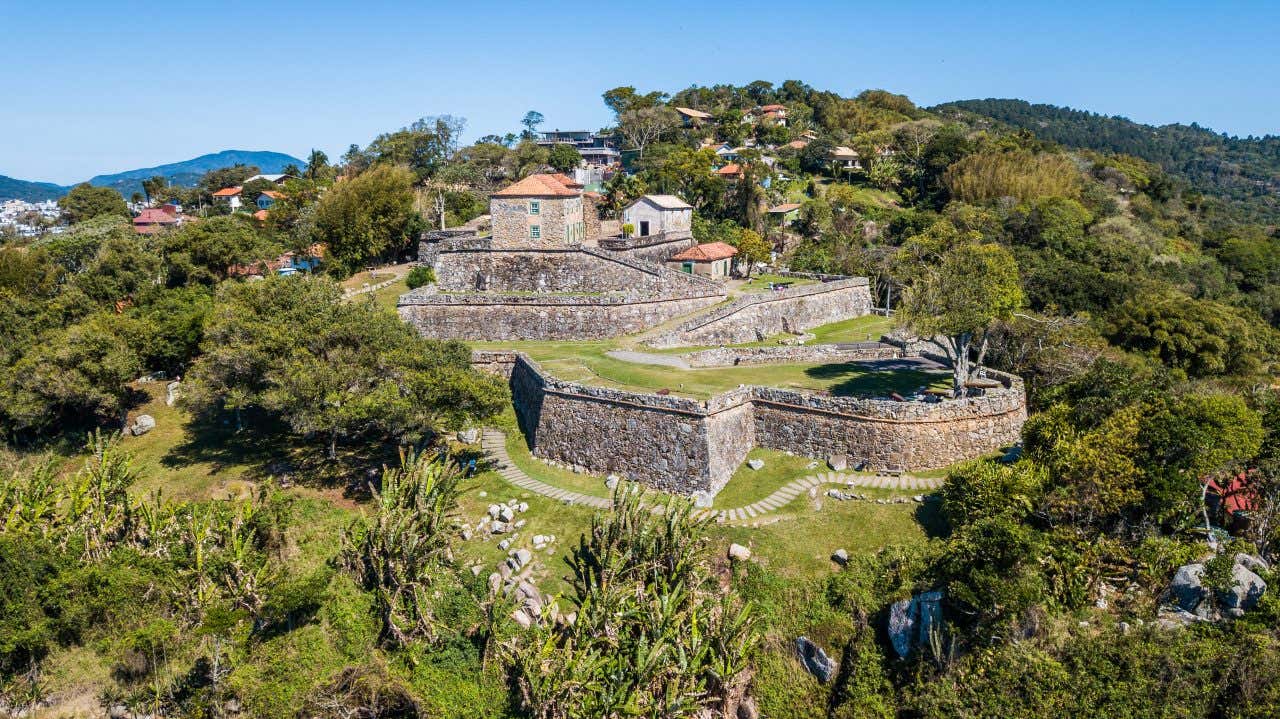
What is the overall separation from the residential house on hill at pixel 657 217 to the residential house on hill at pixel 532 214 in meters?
13.0

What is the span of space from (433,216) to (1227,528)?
213ft

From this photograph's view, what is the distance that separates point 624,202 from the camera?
74125 mm

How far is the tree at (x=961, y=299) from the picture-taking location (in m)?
28.1

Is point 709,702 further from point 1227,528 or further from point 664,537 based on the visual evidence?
point 1227,528

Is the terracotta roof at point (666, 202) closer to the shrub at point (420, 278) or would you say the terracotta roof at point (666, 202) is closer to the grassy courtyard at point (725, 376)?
the shrub at point (420, 278)

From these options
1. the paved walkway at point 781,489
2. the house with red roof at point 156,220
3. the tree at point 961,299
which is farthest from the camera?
the house with red roof at point 156,220

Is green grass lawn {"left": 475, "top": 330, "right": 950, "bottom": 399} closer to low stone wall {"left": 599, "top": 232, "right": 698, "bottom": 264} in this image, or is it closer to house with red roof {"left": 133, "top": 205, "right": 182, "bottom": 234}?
low stone wall {"left": 599, "top": 232, "right": 698, "bottom": 264}

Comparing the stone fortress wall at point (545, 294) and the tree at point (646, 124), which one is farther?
the tree at point (646, 124)

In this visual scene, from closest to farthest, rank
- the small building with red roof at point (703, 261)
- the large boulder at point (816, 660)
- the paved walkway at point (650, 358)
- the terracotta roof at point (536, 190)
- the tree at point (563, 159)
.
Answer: the large boulder at point (816, 660) < the paved walkway at point (650, 358) < the terracotta roof at point (536, 190) < the small building with red roof at point (703, 261) < the tree at point (563, 159)

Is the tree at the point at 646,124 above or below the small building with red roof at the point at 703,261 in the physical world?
above

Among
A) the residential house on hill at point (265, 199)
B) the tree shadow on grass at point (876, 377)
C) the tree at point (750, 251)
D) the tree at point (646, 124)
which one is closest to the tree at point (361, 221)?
the tree at point (750, 251)

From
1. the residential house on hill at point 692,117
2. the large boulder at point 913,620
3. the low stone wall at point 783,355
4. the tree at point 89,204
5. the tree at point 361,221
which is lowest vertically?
the large boulder at point 913,620

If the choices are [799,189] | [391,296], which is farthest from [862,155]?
[391,296]

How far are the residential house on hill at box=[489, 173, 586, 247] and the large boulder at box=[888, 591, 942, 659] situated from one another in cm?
3526
